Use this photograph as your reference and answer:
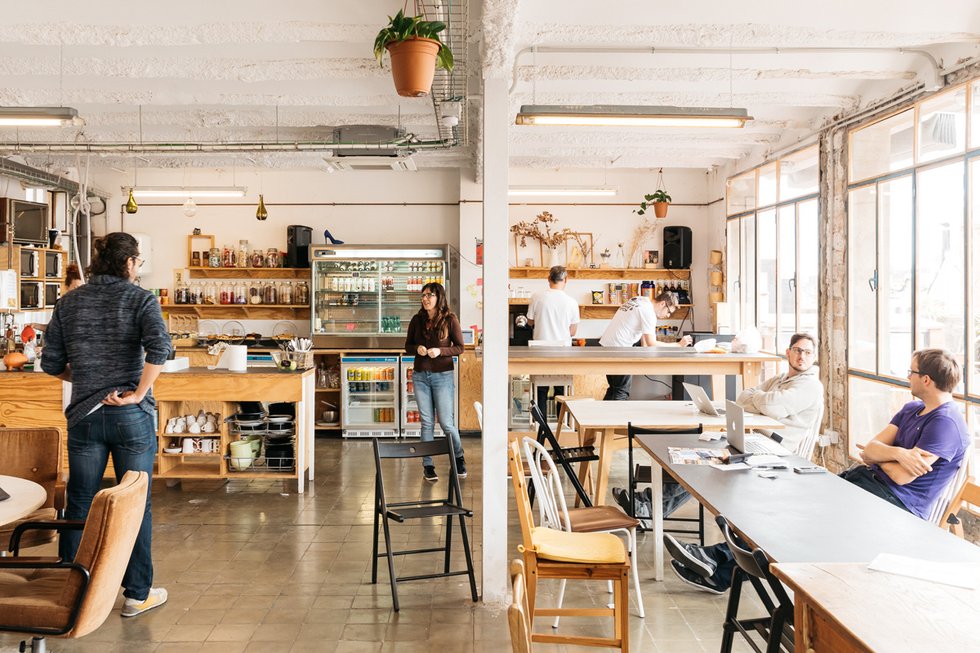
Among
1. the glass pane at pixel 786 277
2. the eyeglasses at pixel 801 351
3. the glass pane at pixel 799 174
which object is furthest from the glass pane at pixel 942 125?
the glass pane at pixel 786 277

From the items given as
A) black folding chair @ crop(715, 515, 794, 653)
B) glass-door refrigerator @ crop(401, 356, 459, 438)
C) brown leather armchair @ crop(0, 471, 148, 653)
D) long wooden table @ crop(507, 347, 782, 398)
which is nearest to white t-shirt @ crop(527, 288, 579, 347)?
glass-door refrigerator @ crop(401, 356, 459, 438)

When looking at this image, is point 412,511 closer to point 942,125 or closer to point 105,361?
point 105,361

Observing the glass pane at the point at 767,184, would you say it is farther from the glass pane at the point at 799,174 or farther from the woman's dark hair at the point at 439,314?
the woman's dark hair at the point at 439,314

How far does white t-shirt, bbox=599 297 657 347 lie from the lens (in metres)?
7.96

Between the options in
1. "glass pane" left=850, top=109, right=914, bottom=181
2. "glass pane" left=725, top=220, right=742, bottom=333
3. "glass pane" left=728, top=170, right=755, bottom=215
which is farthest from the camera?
"glass pane" left=725, top=220, right=742, bottom=333

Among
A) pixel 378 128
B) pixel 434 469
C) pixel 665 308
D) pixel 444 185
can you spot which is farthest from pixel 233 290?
pixel 665 308

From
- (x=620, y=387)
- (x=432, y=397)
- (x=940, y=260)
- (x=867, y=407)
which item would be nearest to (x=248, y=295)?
(x=432, y=397)

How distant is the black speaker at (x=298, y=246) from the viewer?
998 centimetres

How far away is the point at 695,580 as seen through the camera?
13.8ft

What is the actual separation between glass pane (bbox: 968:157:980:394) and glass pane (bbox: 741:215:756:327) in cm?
404

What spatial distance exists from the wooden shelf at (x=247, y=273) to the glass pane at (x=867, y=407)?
653 cm

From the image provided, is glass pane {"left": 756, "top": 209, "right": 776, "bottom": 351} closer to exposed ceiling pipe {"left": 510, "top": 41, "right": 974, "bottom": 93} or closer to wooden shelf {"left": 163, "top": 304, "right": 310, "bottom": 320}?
exposed ceiling pipe {"left": 510, "top": 41, "right": 974, "bottom": 93}

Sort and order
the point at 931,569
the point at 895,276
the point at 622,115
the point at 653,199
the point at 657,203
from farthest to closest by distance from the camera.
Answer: the point at 653,199, the point at 657,203, the point at 895,276, the point at 622,115, the point at 931,569

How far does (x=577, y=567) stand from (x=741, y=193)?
7.43 meters
